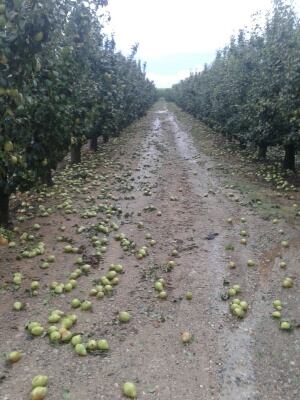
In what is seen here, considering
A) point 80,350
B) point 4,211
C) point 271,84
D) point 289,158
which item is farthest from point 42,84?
point 289,158

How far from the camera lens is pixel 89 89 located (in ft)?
48.9

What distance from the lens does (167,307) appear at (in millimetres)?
6098

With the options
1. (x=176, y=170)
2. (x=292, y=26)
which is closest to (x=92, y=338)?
(x=176, y=170)

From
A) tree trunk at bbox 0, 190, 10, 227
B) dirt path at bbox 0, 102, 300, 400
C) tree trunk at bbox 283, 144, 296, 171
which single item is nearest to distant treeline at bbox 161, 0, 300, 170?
tree trunk at bbox 283, 144, 296, 171

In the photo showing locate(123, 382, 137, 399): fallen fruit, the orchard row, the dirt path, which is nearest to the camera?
locate(123, 382, 137, 399): fallen fruit

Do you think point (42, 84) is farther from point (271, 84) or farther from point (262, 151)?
point (262, 151)

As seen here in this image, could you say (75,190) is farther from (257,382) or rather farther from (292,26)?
(292,26)

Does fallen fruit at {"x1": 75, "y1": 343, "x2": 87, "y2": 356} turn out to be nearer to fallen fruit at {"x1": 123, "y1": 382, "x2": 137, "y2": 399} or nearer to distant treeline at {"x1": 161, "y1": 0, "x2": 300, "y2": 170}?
fallen fruit at {"x1": 123, "y1": 382, "x2": 137, "y2": 399}

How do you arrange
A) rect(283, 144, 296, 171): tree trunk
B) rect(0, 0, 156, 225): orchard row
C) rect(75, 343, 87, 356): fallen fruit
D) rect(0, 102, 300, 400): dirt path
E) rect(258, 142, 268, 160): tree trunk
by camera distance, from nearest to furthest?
rect(0, 102, 300, 400): dirt path → rect(75, 343, 87, 356): fallen fruit → rect(0, 0, 156, 225): orchard row → rect(283, 144, 296, 171): tree trunk → rect(258, 142, 268, 160): tree trunk

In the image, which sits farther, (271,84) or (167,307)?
(271,84)

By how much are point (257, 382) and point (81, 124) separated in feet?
37.2

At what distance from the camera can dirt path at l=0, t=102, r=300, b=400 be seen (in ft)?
14.9

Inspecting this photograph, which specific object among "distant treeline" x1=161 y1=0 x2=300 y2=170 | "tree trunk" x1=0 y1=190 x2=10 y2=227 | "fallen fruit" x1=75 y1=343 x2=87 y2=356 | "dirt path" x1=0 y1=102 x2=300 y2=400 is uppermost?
"distant treeline" x1=161 y1=0 x2=300 y2=170

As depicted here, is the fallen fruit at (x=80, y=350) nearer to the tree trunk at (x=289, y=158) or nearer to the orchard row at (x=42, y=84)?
the orchard row at (x=42, y=84)
